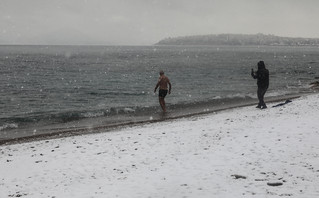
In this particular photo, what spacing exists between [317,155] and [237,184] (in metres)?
3.24

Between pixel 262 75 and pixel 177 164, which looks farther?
pixel 262 75

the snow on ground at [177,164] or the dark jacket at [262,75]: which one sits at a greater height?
the dark jacket at [262,75]

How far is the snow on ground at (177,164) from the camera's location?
8121mm

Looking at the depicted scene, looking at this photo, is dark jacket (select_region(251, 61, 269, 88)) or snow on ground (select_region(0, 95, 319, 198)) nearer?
snow on ground (select_region(0, 95, 319, 198))

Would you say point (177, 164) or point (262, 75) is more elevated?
point (262, 75)

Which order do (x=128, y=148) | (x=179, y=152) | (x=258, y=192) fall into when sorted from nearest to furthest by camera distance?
(x=258, y=192), (x=179, y=152), (x=128, y=148)

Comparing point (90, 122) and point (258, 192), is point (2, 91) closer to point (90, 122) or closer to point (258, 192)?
point (90, 122)

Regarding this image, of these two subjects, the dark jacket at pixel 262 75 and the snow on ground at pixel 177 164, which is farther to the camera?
the dark jacket at pixel 262 75

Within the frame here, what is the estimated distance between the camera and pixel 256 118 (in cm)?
1612

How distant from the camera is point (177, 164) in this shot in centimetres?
993

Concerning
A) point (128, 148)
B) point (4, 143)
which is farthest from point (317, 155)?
point (4, 143)

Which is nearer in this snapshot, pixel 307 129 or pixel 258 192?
pixel 258 192

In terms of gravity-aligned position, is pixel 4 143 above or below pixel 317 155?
below

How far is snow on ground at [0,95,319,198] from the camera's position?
8121 mm
